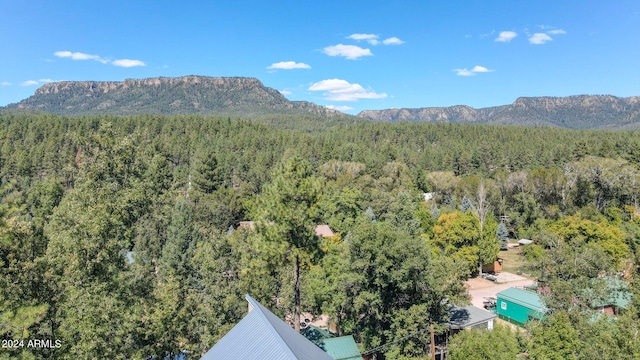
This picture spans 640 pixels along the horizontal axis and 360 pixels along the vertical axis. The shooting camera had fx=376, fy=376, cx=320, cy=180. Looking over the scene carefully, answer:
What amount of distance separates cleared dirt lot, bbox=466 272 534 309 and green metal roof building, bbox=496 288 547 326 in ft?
12.9

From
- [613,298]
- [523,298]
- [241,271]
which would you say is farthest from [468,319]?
[241,271]

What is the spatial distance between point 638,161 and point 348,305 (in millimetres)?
64623

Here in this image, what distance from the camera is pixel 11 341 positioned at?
9.94m

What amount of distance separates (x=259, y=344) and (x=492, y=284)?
113ft

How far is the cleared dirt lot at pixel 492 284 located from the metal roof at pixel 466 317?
8.97 m

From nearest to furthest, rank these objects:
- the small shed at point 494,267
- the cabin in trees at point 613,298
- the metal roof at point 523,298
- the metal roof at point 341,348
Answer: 1. the metal roof at point 341,348
2. the cabin in trees at point 613,298
3. the metal roof at point 523,298
4. the small shed at point 494,267

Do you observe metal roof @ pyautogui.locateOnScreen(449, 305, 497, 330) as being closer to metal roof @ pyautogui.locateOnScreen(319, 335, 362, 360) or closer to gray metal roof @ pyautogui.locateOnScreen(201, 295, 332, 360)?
metal roof @ pyautogui.locateOnScreen(319, 335, 362, 360)

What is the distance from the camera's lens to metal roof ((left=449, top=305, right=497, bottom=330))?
2306cm

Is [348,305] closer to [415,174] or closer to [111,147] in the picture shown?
[111,147]

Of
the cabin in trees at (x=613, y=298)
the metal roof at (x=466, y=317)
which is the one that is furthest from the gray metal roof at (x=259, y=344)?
the cabin in trees at (x=613, y=298)

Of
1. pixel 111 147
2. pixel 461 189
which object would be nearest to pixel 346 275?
pixel 111 147

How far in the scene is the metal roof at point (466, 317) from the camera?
23062 millimetres

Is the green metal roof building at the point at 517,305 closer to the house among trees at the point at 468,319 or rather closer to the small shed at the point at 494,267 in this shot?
the house among trees at the point at 468,319

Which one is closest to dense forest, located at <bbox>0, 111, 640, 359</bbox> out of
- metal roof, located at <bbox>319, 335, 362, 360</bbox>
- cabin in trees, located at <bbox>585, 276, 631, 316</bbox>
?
cabin in trees, located at <bbox>585, 276, 631, 316</bbox>
